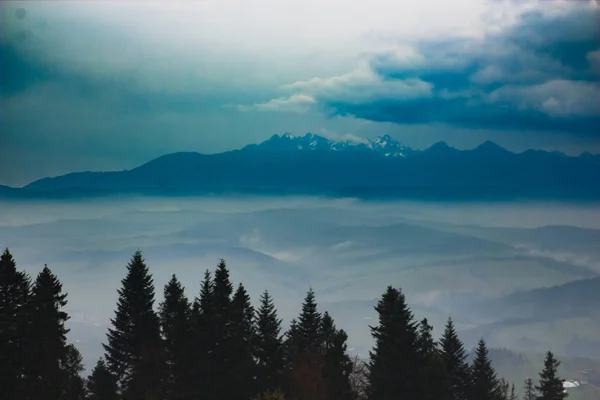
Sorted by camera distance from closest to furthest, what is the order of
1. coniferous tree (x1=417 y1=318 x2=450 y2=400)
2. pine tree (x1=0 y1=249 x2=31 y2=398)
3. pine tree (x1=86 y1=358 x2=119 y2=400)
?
pine tree (x1=0 y1=249 x2=31 y2=398) < coniferous tree (x1=417 y1=318 x2=450 y2=400) < pine tree (x1=86 y1=358 x2=119 y2=400)

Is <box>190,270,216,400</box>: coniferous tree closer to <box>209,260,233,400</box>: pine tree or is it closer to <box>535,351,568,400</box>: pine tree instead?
<box>209,260,233,400</box>: pine tree

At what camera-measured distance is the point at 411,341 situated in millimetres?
25156

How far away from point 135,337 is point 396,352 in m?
9.96

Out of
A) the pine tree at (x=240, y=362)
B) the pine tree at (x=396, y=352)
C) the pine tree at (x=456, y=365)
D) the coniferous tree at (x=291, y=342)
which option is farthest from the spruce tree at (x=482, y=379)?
the pine tree at (x=240, y=362)

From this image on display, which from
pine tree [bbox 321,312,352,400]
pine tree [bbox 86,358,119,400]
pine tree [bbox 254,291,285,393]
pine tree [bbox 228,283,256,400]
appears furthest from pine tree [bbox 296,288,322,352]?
pine tree [bbox 86,358,119,400]

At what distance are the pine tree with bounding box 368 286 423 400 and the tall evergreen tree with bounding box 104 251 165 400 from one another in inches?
328

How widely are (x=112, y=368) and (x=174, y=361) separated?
3614mm

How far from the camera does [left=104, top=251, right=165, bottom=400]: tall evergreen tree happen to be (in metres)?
26.7

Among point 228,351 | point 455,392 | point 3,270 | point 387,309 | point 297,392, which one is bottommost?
point 455,392

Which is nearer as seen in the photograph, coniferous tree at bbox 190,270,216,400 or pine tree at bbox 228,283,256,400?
coniferous tree at bbox 190,270,216,400

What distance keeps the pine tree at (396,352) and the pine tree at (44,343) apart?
1116cm

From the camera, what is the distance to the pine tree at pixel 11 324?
76.0 feet

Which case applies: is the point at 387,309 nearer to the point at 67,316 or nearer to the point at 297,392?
the point at 297,392

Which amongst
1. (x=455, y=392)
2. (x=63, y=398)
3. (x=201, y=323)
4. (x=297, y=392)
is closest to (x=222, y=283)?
(x=201, y=323)
